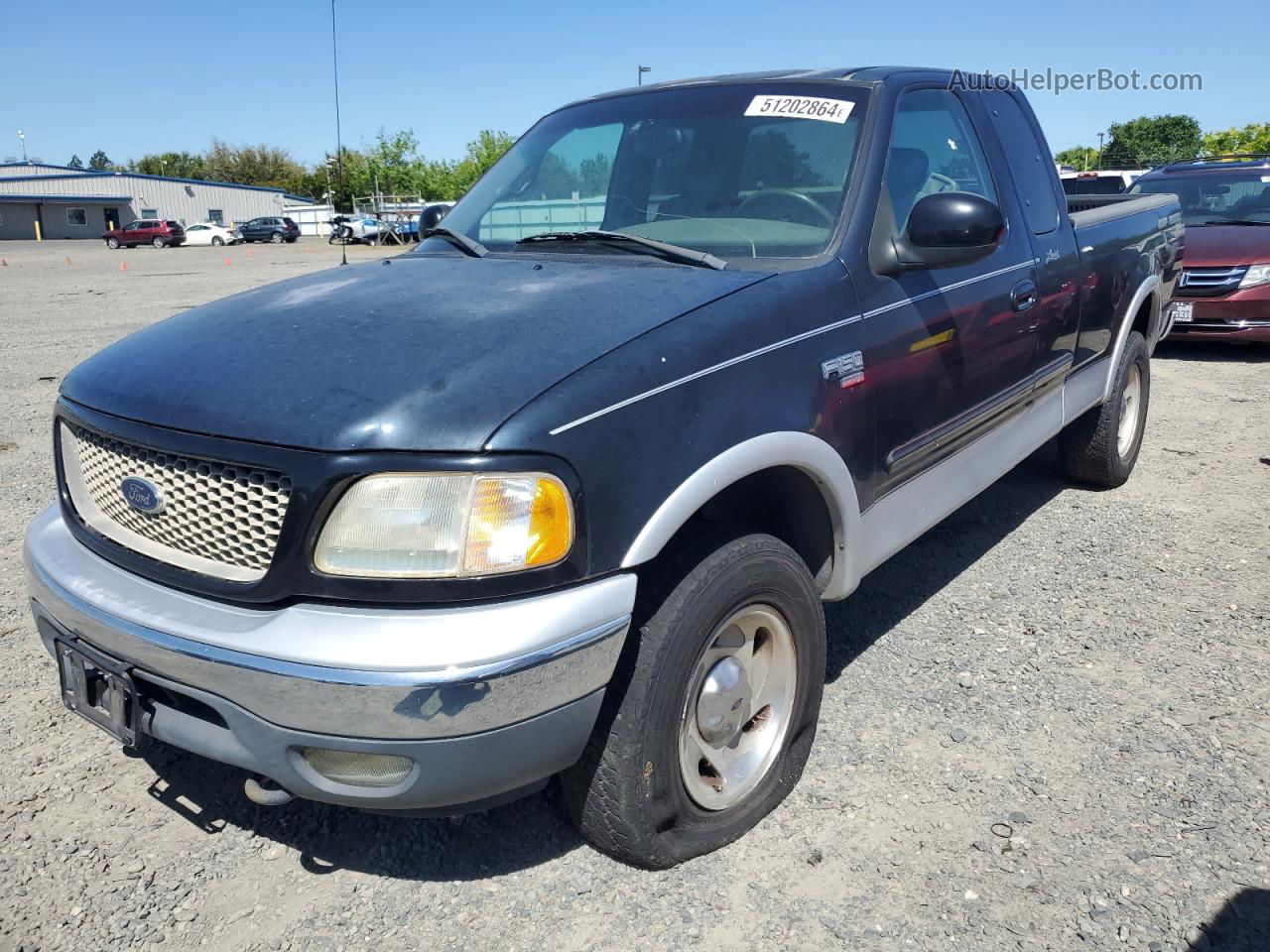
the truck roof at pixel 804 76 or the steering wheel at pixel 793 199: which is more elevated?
the truck roof at pixel 804 76

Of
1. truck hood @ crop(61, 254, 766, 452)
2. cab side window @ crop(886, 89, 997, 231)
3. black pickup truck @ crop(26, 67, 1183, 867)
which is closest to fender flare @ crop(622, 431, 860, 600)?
black pickup truck @ crop(26, 67, 1183, 867)

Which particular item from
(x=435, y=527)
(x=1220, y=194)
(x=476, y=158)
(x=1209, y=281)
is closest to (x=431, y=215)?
(x=435, y=527)

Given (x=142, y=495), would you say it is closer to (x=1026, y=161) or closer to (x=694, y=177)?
(x=694, y=177)

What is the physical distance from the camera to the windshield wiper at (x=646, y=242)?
9.21 feet

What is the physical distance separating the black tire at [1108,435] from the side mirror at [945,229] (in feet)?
8.24

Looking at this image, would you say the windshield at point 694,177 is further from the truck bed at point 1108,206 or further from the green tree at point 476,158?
the green tree at point 476,158

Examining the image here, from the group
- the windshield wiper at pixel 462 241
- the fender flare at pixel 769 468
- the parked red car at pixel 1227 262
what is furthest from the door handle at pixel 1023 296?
the parked red car at pixel 1227 262

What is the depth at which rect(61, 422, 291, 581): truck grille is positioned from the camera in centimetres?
205

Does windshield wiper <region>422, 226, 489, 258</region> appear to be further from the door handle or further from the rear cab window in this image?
the rear cab window

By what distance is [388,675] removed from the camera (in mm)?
1871

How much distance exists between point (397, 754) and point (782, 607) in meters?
1.08

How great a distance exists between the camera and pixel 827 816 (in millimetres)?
2713

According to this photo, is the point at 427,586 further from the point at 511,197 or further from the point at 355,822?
the point at 511,197

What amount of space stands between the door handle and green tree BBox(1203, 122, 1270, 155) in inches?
1637
